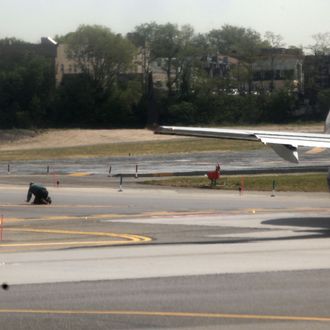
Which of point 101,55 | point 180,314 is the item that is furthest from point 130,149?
point 180,314

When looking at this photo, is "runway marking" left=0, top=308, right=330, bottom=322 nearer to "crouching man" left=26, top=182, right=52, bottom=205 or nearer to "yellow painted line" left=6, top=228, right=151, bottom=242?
"yellow painted line" left=6, top=228, right=151, bottom=242

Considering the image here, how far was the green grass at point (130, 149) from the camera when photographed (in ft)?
299

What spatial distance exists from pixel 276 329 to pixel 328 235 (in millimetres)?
15095

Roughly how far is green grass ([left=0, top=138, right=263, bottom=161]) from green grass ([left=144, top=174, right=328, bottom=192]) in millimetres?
29780

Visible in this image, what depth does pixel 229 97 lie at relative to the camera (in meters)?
129

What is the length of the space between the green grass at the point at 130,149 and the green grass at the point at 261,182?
97.7 ft

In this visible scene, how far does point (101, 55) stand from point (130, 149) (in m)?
42.2

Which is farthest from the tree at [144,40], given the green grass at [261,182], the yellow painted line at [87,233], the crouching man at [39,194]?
the yellow painted line at [87,233]

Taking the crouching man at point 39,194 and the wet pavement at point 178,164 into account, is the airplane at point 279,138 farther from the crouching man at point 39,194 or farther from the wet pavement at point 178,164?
the wet pavement at point 178,164

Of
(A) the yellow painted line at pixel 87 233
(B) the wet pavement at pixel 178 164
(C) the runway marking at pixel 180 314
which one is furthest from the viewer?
(B) the wet pavement at pixel 178 164

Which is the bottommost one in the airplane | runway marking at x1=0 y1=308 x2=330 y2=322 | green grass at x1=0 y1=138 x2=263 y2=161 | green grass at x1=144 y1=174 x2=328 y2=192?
green grass at x1=0 y1=138 x2=263 y2=161

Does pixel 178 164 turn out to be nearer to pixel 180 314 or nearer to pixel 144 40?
pixel 180 314

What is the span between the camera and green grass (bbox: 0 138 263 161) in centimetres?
9119

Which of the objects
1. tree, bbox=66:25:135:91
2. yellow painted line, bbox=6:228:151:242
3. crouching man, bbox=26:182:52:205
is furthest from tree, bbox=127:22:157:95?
yellow painted line, bbox=6:228:151:242
